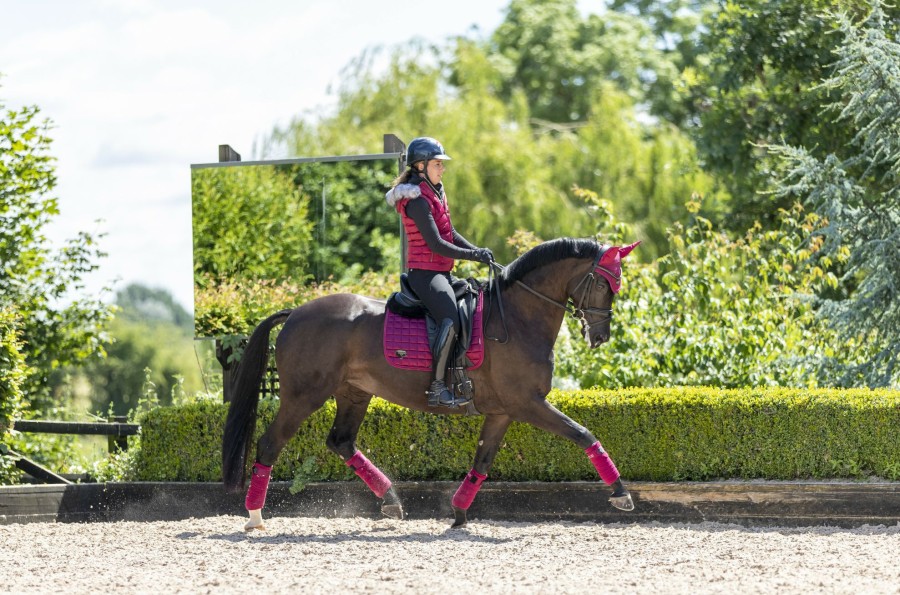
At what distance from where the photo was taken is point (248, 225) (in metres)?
10.0

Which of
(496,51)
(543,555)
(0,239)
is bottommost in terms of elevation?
(543,555)

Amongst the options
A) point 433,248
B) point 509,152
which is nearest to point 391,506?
point 433,248

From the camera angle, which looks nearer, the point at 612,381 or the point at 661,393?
the point at 661,393

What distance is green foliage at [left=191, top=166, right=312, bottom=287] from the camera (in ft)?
32.6

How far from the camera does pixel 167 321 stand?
88.4m

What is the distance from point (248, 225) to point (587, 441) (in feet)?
13.7

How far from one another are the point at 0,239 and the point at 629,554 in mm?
7296

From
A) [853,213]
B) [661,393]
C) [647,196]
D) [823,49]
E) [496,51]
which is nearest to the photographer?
[661,393]

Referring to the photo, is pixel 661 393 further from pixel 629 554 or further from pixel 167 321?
pixel 167 321

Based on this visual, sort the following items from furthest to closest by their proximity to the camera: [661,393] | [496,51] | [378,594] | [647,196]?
[496,51] → [647,196] → [661,393] → [378,594]

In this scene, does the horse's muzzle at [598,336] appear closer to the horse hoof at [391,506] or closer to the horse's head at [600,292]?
the horse's head at [600,292]

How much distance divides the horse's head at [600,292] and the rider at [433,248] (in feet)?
2.30

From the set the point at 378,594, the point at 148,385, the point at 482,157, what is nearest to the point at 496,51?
the point at 482,157

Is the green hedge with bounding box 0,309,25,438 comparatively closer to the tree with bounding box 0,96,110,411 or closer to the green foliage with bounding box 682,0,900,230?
the tree with bounding box 0,96,110,411
